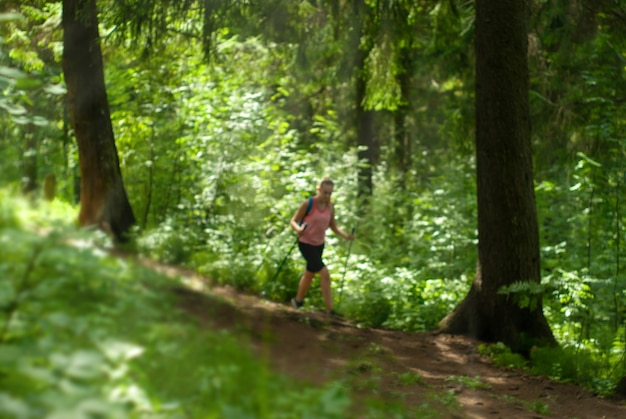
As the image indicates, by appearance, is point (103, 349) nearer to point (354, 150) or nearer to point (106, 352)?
point (106, 352)

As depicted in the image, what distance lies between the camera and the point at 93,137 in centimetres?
614

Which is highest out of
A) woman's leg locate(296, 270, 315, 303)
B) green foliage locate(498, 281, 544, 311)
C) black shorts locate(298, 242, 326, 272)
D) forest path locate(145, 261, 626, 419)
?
black shorts locate(298, 242, 326, 272)

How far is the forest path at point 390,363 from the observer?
471cm

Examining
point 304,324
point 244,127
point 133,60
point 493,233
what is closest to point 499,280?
point 493,233

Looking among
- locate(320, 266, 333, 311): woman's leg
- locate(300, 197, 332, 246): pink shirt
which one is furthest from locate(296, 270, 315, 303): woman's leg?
locate(300, 197, 332, 246): pink shirt

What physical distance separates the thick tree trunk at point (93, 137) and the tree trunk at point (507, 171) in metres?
5.54

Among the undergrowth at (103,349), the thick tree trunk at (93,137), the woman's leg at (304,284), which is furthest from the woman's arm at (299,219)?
the undergrowth at (103,349)

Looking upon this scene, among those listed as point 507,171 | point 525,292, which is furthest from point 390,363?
point 507,171

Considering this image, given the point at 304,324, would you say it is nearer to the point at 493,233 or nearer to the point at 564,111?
the point at 493,233

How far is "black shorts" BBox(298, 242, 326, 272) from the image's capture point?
10711mm

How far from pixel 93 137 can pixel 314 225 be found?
192 inches

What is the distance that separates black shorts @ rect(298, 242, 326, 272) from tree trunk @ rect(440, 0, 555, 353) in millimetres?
2311

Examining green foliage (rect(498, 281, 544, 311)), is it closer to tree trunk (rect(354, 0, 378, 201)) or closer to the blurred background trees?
the blurred background trees

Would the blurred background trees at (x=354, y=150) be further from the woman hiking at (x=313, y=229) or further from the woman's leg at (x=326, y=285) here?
the woman's leg at (x=326, y=285)
